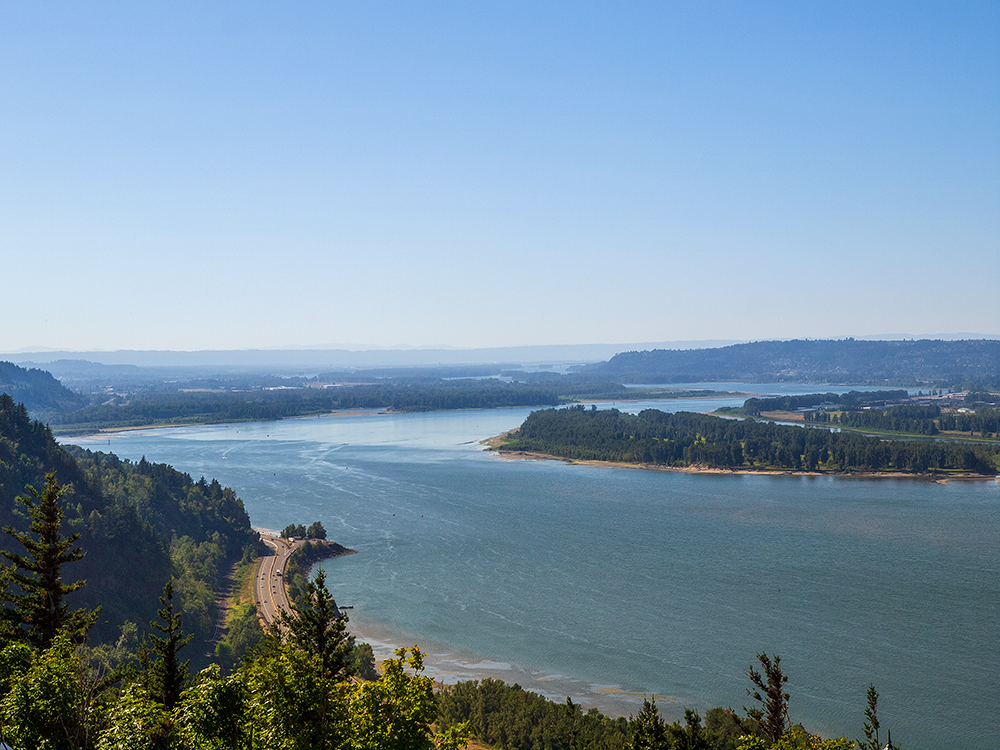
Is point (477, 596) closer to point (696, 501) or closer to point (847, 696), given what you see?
point (847, 696)

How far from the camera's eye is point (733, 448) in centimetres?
6681

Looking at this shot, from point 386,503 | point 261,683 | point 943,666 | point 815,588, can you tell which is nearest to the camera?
point 261,683

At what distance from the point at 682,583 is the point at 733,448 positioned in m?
37.5

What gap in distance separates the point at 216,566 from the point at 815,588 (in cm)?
2518

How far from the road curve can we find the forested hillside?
1.58 m

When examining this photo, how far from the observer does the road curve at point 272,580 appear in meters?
28.5

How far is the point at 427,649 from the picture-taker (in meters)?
25.6

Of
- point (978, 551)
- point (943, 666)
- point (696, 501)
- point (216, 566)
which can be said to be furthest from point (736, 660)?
point (696, 501)

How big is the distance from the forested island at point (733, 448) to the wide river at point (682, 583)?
425 cm

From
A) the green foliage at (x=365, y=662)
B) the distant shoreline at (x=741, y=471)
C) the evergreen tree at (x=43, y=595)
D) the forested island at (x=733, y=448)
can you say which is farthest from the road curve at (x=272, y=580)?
the forested island at (x=733, y=448)

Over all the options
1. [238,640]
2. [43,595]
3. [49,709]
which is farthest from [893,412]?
[49,709]

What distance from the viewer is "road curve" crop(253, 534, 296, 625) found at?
93.6 ft

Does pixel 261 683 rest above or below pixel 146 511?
above

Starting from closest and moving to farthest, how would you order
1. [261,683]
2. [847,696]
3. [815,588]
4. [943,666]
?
1. [261,683]
2. [847,696]
3. [943,666]
4. [815,588]
